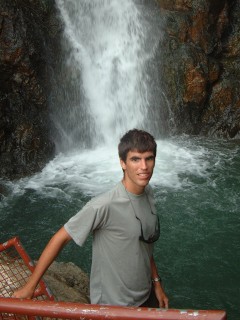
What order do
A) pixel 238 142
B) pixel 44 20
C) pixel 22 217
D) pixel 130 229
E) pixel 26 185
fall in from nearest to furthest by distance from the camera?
pixel 130 229 < pixel 22 217 < pixel 26 185 < pixel 44 20 < pixel 238 142

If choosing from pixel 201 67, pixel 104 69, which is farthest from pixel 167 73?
pixel 104 69

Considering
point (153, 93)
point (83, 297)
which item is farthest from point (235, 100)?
point (83, 297)

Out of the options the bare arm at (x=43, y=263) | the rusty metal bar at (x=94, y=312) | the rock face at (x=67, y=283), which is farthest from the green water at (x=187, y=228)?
the rusty metal bar at (x=94, y=312)

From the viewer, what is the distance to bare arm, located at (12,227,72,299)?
2172mm

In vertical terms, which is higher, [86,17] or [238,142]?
[86,17]

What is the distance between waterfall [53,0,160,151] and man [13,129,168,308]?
8503 millimetres

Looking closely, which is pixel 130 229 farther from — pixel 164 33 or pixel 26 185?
pixel 164 33

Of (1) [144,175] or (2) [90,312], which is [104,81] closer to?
(1) [144,175]

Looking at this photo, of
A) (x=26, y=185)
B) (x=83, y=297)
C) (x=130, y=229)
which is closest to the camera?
(x=130, y=229)

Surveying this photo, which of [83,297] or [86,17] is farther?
[86,17]

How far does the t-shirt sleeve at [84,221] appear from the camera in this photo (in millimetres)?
2244

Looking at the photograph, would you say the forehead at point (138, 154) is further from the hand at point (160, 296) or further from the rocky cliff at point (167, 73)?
the rocky cliff at point (167, 73)

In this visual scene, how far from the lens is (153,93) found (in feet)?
38.5

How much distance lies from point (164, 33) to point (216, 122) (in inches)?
125
